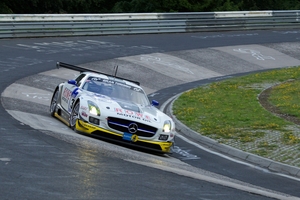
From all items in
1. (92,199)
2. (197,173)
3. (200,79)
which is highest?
(92,199)

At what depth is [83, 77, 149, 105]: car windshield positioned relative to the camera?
14.3 m

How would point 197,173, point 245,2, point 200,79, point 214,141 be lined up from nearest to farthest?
point 197,173
point 214,141
point 200,79
point 245,2

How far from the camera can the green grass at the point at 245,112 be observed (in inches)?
584

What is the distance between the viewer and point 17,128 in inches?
503

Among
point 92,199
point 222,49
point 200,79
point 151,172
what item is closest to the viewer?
point 92,199

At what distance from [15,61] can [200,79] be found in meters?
7.52

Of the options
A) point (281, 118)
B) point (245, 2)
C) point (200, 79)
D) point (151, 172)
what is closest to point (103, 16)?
point (200, 79)

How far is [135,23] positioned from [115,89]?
20766 mm

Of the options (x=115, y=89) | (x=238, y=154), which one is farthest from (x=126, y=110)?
(x=238, y=154)

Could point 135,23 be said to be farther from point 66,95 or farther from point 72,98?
point 72,98

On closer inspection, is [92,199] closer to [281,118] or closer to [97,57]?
[281,118]

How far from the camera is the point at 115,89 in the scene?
14.5m

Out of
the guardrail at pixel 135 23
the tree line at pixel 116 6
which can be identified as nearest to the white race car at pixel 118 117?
the guardrail at pixel 135 23

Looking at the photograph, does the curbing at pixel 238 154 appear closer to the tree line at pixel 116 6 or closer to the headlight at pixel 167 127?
the headlight at pixel 167 127
